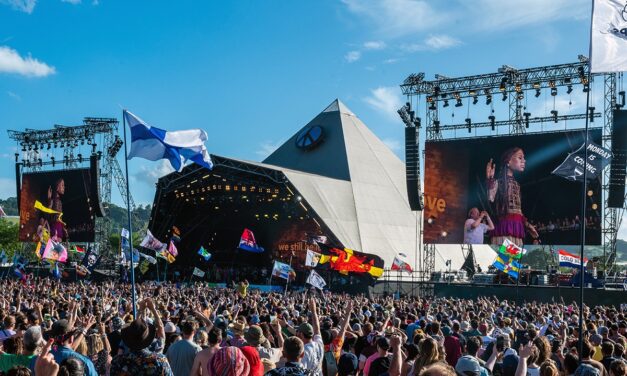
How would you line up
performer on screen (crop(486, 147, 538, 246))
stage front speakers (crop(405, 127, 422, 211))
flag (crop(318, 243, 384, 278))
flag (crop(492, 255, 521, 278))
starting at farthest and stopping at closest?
1. stage front speakers (crop(405, 127, 422, 211))
2. performer on screen (crop(486, 147, 538, 246))
3. flag (crop(318, 243, 384, 278))
4. flag (crop(492, 255, 521, 278))

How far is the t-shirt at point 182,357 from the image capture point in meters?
7.45

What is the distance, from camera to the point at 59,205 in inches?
2250

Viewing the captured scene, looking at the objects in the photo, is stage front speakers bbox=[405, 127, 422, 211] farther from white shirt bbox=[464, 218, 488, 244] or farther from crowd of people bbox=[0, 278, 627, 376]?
crowd of people bbox=[0, 278, 627, 376]

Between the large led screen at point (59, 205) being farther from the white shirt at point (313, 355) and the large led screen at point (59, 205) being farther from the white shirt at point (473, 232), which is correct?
the white shirt at point (313, 355)

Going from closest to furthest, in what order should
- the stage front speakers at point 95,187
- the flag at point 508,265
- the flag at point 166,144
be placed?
the flag at point 166,144, the flag at point 508,265, the stage front speakers at point 95,187

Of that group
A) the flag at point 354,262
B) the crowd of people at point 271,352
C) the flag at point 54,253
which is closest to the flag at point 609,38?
the crowd of people at point 271,352

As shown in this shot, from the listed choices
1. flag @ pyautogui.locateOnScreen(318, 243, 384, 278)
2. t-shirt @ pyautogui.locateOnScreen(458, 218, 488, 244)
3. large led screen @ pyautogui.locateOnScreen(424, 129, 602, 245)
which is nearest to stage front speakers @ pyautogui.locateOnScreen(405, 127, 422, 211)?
large led screen @ pyautogui.locateOnScreen(424, 129, 602, 245)

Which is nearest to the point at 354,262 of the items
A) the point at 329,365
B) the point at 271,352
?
the point at 329,365

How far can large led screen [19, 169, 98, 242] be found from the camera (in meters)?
55.8

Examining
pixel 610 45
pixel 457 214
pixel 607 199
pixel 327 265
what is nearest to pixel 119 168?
pixel 327 265

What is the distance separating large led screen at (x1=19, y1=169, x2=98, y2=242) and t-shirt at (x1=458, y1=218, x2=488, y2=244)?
29.7 metres

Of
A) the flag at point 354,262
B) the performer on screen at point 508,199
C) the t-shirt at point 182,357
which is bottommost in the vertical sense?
the flag at point 354,262

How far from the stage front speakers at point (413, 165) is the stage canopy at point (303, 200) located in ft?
14.0

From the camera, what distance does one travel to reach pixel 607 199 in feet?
118
